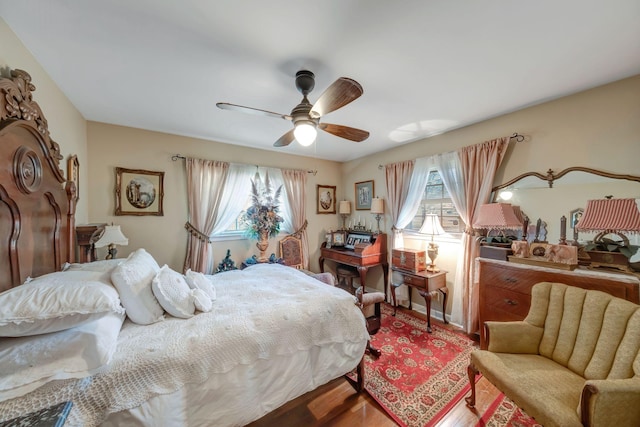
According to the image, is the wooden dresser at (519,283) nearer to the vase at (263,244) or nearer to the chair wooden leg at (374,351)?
the chair wooden leg at (374,351)

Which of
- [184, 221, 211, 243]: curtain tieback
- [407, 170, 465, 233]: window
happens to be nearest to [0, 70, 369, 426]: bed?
[184, 221, 211, 243]: curtain tieback

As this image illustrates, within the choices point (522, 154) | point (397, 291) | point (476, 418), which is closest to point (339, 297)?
Result: point (476, 418)

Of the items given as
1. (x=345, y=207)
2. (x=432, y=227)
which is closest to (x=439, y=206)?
(x=432, y=227)

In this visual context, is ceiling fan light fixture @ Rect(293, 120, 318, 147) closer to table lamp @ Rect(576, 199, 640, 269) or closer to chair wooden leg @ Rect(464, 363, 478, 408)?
chair wooden leg @ Rect(464, 363, 478, 408)

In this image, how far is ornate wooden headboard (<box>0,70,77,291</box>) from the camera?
3.87 feet

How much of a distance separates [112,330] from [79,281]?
1.07ft

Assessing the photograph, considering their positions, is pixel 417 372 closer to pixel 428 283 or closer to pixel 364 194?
pixel 428 283

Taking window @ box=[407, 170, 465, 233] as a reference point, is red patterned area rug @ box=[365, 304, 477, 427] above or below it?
below

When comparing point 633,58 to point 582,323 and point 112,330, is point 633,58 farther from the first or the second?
point 112,330

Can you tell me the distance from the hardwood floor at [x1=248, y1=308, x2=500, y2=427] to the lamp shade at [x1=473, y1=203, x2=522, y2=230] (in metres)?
1.48

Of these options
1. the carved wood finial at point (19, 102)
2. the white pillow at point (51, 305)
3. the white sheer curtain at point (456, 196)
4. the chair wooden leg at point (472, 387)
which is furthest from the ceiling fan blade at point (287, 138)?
the chair wooden leg at point (472, 387)

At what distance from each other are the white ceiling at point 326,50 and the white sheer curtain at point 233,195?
3.94 ft

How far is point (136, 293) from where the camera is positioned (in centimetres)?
144

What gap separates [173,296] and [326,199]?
10.9ft
